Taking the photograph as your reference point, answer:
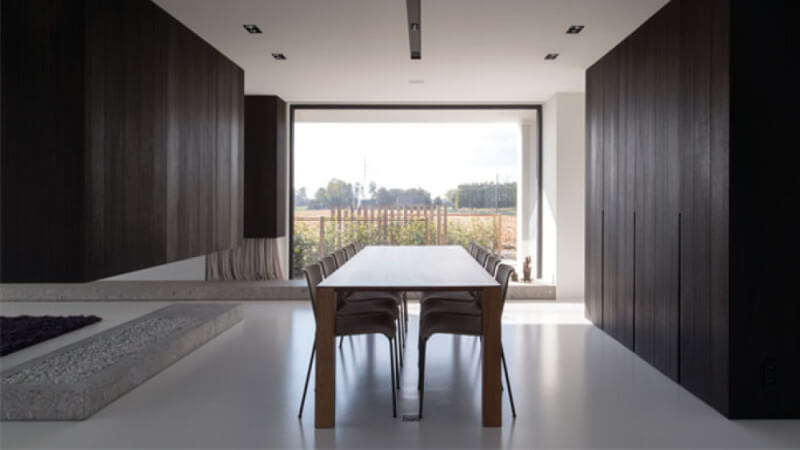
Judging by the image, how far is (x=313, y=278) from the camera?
3.50 metres

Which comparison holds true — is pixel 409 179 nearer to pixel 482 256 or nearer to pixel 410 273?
pixel 482 256

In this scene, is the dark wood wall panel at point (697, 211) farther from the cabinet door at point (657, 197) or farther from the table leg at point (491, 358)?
the table leg at point (491, 358)

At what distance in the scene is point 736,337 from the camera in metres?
3.22

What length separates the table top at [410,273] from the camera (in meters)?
3.21

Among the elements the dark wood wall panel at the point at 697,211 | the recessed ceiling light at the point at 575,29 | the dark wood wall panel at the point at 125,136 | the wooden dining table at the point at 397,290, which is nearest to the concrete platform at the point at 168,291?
the dark wood wall panel at the point at 125,136

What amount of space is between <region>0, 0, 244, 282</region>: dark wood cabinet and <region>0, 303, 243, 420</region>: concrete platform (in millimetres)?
628

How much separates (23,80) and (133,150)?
80 centimetres

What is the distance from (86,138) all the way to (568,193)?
5888 mm

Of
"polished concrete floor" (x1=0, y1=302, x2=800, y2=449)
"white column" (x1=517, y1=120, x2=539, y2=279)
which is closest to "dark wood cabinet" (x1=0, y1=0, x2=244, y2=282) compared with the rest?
"polished concrete floor" (x1=0, y1=302, x2=800, y2=449)

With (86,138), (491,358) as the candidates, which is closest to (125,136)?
(86,138)

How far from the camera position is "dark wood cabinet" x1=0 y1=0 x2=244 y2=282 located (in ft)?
11.2

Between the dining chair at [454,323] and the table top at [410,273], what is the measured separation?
11 centimetres

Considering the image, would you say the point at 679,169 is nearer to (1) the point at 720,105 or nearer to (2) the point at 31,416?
(1) the point at 720,105

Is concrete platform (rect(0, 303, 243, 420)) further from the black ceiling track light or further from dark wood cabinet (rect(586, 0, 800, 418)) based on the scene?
dark wood cabinet (rect(586, 0, 800, 418))
